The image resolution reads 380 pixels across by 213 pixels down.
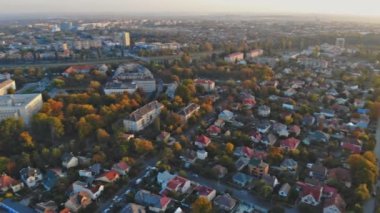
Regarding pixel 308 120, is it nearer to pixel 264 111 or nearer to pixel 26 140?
pixel 264 111

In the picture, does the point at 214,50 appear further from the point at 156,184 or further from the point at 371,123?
the point at 156,184

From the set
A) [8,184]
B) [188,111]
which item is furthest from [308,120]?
[8,184]

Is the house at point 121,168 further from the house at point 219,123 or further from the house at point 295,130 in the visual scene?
the house at point 295,130

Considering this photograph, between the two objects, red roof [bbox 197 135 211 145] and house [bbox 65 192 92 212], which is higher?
red roof [bbox 197 135 211 145]

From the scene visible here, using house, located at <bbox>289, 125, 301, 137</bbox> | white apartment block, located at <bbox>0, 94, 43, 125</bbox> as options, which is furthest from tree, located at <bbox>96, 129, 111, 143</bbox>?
house, located at <bbox>289, 125, 301, 137</bbox>

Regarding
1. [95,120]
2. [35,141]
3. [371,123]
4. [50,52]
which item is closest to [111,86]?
[95,120]

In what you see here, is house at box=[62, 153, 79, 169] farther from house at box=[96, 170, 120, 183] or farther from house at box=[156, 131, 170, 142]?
house at box=[156, 131, 170, 142]
